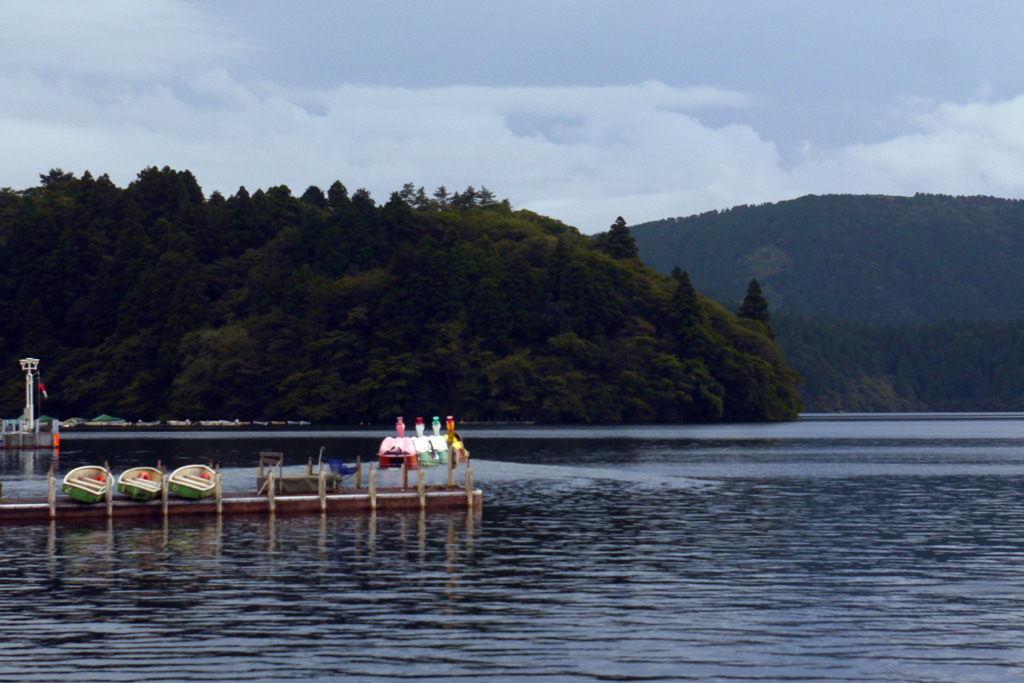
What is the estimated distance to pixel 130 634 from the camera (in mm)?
25625

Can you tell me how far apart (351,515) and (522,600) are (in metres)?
20.7

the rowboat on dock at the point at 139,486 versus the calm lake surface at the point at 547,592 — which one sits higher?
the rowboat on dock at the point at 139,486

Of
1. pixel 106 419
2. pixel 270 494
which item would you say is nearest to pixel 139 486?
pixel 270 494

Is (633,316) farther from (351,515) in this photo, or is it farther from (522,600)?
(522,600)

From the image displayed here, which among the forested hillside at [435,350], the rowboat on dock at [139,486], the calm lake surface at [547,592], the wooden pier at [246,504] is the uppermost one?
the forested hillside at [435,350]

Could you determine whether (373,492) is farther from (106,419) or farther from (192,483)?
(106,419)

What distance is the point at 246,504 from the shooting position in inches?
1930

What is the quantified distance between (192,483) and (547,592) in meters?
22.0

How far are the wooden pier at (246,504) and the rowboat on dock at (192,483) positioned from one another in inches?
12.5

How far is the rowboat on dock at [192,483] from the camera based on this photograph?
4828 cm

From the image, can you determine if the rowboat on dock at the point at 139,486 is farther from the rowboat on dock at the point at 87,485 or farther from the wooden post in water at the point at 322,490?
the wooden post in water at the point at 322,490

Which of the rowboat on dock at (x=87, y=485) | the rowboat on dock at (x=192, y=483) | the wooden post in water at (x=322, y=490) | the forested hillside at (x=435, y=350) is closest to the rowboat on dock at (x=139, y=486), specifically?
the rowboat on dock at (x=192, y=483)

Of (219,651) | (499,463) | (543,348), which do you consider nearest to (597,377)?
(543,348)

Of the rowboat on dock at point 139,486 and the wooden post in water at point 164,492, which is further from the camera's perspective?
the rowboat on dock at point 139,486
